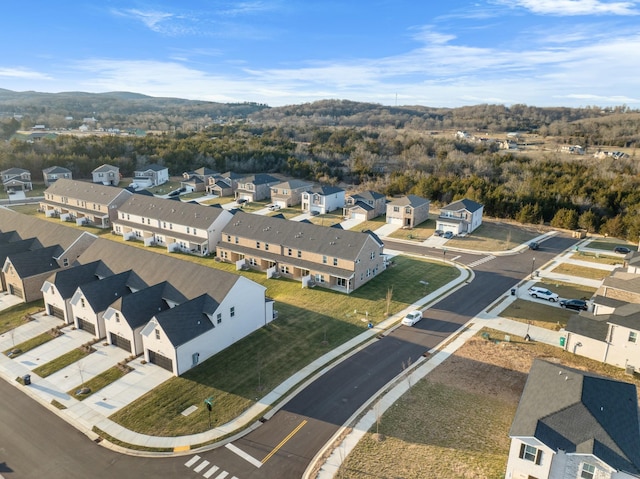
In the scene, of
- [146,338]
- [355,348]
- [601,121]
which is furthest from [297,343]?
[601,121]

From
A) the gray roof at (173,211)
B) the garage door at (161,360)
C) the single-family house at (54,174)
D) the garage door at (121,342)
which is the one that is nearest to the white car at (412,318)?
the garage door at (161,360)

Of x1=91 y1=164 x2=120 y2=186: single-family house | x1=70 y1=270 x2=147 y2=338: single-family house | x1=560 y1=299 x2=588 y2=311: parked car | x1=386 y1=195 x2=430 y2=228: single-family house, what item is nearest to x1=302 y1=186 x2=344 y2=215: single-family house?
x1=386 y1=195 x2=430 y2=228: single-family house

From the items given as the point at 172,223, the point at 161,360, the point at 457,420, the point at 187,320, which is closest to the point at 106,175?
the point at 172,223

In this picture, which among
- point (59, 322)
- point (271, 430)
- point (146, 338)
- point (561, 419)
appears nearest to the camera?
point (561, 419)

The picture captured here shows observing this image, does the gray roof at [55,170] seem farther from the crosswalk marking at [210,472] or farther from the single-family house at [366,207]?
the crosswalk marking at [210,472]

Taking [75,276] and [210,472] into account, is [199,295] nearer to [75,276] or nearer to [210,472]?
[75,276]

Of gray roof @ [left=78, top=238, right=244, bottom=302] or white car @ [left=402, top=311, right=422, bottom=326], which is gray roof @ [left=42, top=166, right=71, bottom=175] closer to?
gray roof @ [left=78, top=238, right=244, bottom=302]

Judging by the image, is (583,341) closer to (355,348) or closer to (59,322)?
(355,348)
